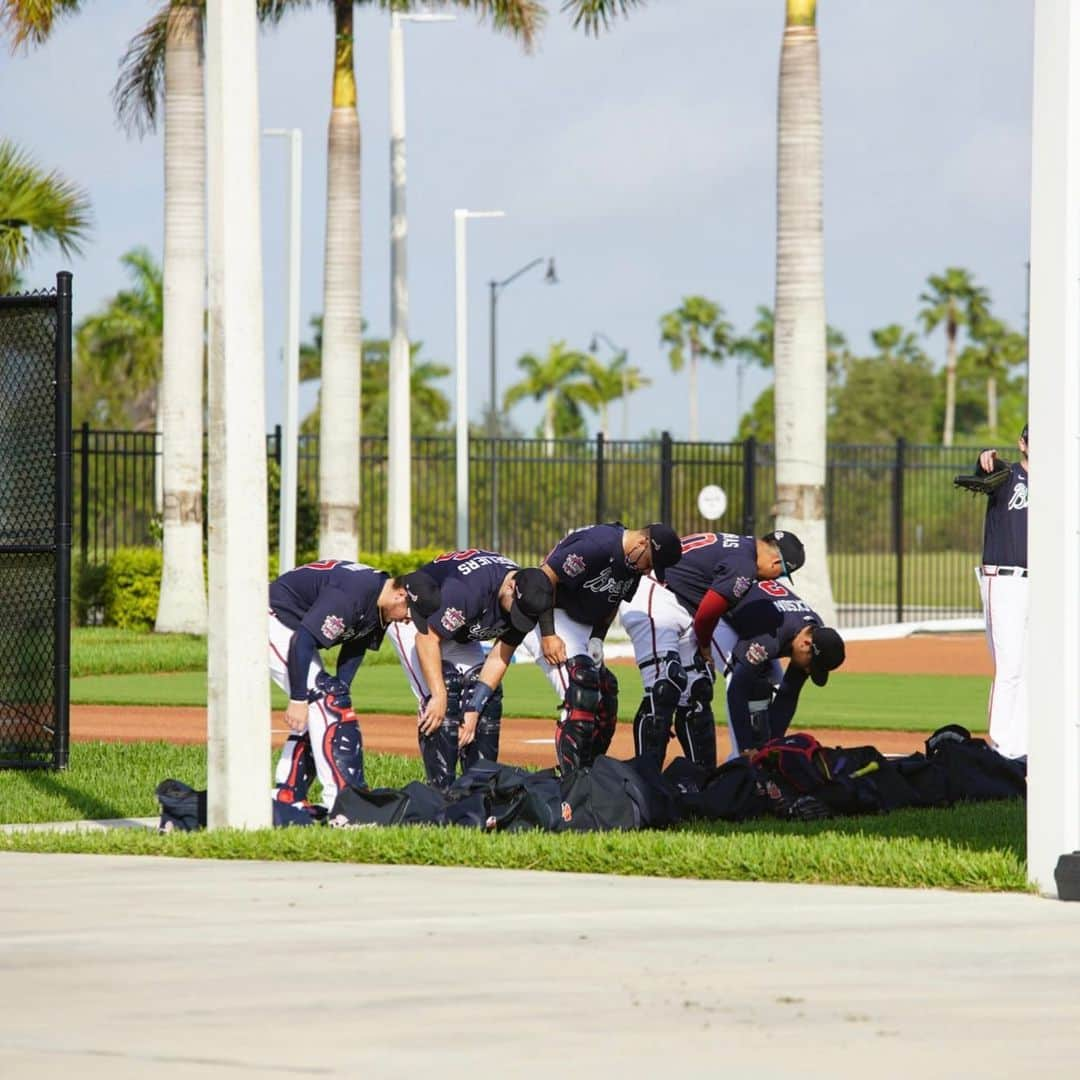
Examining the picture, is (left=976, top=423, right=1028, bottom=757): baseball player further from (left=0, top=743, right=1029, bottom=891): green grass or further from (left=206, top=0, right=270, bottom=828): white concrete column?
(left=206, top=0, right=270, bottom=828): white concrete column

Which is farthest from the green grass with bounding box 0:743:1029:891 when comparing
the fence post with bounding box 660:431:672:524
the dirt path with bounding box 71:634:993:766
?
the fence post with bounding box 660:431:672:524

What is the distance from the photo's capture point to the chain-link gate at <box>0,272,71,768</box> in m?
13.4

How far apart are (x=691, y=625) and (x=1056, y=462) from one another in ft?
13.2

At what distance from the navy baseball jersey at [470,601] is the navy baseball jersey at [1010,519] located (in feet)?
9.68

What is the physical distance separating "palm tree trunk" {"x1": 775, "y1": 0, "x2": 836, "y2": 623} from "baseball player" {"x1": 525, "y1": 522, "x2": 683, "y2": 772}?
15.1 metres

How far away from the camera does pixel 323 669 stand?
10.8m

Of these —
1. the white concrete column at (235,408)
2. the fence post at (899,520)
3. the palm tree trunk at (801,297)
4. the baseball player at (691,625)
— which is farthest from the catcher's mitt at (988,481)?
the fence post at (899,520)

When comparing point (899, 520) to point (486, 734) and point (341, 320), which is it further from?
point (486, 734)

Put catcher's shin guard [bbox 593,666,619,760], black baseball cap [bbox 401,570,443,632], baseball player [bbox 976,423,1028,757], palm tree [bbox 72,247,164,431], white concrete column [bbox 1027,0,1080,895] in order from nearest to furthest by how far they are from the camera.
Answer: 1. white concrete column [bbox 1027,0,1080,895]
2. black baseball cap [bbox 401,570,443,632]
3. catcher's shin guard [bbox 593,666,619,760]
4. baseball player [bbox 976,423,1028,757]
5. palm tree [bbox 72,247,164,431]

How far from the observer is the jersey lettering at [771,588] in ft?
39.4

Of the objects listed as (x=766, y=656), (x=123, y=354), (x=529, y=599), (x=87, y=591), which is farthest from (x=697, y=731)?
(x=123, y=354)

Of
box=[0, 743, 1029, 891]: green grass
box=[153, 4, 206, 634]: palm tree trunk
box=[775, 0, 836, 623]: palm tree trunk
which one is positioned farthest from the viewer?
box=[153, 4, 206, 634]: palm tree trunk

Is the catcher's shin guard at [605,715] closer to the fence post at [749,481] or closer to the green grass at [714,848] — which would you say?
the green grass at [714,848]

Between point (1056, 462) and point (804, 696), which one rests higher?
point (1056, 462)
